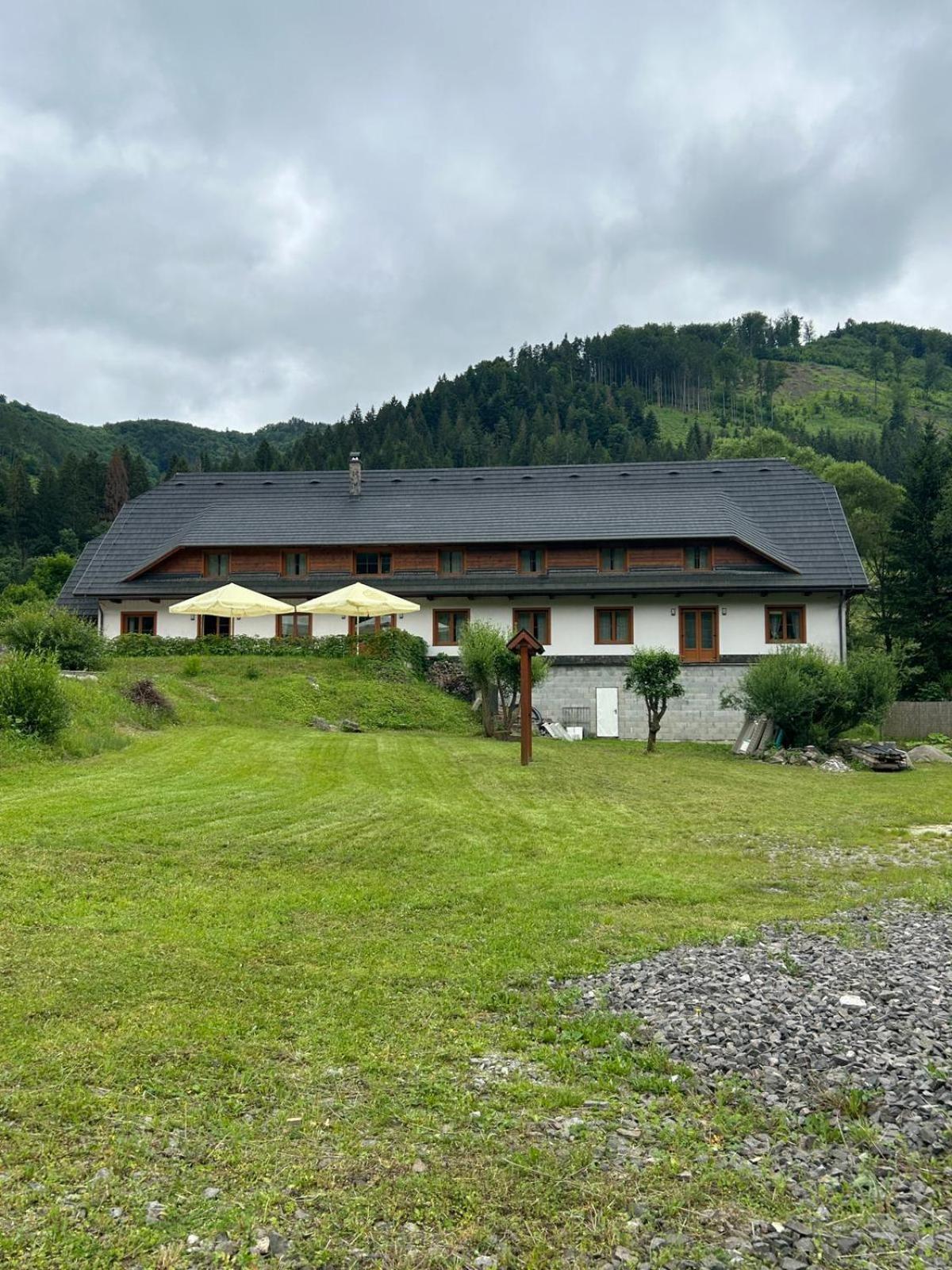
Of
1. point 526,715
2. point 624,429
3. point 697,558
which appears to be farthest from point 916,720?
point 624,429

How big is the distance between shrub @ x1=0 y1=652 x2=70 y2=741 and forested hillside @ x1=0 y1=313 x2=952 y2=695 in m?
36.4

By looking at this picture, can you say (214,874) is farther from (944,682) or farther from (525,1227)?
(944,682)

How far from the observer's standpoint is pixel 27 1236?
3396 mm

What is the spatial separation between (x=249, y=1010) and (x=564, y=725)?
24180mm

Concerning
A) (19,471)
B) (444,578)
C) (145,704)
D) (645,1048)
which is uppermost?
(19,471)

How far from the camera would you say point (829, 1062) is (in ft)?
16.3

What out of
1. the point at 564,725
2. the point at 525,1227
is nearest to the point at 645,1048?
the point at 525,1227

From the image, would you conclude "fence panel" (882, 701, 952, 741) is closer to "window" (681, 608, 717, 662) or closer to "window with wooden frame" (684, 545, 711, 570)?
"window" (681, 608, 717, 662)

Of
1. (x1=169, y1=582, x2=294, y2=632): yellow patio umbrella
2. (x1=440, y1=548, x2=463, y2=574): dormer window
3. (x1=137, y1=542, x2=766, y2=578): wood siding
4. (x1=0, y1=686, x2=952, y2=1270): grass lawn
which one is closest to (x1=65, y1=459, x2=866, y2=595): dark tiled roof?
(x1=137, y1=542, x2=766, y2=578): wood siding

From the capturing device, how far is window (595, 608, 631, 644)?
104 feet

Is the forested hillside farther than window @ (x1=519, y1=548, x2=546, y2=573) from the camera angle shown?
Yes

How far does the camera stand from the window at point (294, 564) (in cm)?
3472

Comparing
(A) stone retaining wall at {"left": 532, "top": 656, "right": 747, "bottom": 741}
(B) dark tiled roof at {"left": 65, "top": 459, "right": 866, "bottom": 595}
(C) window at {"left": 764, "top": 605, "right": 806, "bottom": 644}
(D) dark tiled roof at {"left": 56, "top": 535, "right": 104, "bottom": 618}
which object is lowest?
(A) stone retaining wall at {"left": 532, "top": 656, "right": 747, "bottom": 741}

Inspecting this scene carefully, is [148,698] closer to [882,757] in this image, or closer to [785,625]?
[882,757]
